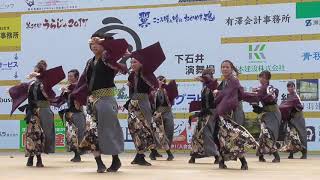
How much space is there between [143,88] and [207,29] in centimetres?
419

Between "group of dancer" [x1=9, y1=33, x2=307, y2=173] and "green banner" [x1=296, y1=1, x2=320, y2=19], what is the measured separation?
1.41m

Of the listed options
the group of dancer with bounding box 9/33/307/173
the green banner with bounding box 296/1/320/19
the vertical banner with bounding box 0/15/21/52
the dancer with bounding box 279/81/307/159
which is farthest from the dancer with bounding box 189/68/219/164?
the vertical banner with bounding box 0/15/21/52

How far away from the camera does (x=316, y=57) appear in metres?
10.4

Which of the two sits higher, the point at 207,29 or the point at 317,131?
the point at 207,29

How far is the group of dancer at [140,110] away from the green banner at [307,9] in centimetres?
141

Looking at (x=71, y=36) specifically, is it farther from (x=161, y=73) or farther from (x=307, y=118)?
(x=307, y=118)

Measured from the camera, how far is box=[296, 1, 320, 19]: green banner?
34.1 ft

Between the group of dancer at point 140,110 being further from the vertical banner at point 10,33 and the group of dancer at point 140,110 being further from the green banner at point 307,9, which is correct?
the vertical banner at point 10,33

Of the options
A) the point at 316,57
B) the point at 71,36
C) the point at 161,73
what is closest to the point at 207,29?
the point at 161,73

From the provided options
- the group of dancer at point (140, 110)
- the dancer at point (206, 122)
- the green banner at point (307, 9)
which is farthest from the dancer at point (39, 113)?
the green banner at point (307, 9)

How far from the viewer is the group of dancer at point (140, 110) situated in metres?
5.82

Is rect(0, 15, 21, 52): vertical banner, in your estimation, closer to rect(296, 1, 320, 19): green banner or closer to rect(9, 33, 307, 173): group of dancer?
rect(9, 33, 307, 173): group of dancer

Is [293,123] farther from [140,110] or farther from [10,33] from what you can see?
[10,33]

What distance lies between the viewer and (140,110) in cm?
702
